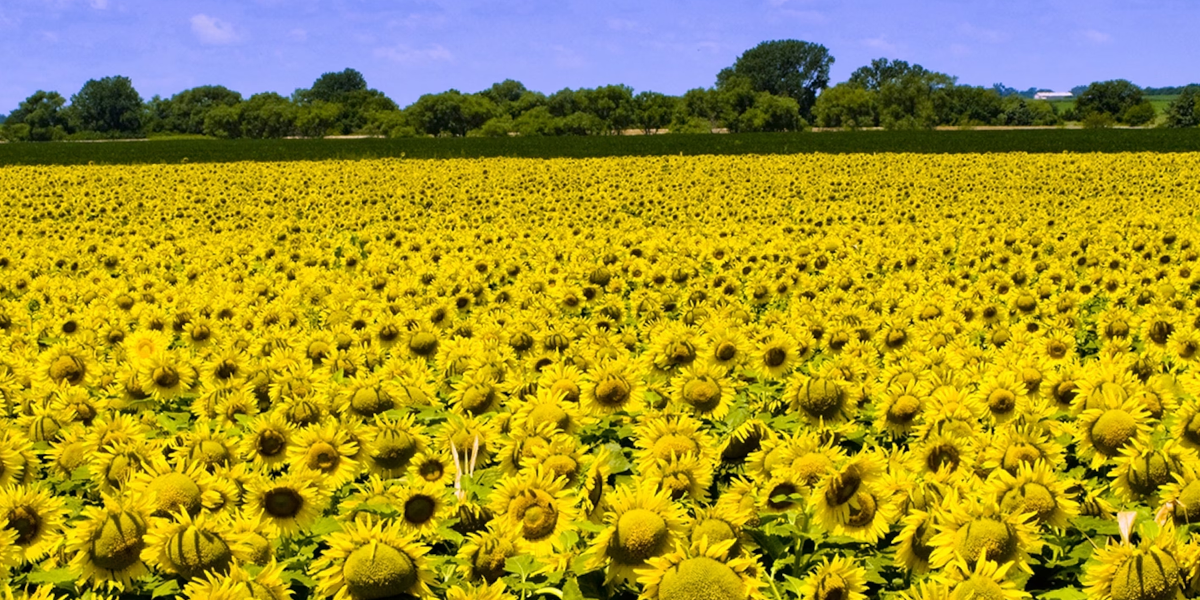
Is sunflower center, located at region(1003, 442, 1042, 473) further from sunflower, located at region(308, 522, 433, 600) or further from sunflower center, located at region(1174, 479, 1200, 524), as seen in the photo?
sunflower, located at region(308, 522, 433, 600)

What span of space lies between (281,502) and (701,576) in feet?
5.62

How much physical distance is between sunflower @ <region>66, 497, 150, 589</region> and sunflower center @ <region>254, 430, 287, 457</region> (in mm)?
912

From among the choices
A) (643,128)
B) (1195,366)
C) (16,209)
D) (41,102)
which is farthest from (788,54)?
(1195,366)

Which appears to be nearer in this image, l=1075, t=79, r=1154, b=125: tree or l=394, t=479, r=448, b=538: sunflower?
l=394, t=479, r=448, b=538: sunflower

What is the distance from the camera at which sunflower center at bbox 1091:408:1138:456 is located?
3.69 meters

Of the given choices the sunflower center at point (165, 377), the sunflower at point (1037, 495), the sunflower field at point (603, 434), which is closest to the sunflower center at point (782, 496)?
the sunflower field at point (603, 434)

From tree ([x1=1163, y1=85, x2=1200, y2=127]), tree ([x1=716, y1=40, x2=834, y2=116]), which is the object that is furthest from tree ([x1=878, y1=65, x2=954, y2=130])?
tree ([x1=716, y1=40, x2=834, y2=116])

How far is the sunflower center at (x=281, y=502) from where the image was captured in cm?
346

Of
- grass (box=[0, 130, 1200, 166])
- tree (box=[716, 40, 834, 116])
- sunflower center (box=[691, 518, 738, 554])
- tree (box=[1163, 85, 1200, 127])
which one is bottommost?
grass (box=[0, 130, 1200, 166])

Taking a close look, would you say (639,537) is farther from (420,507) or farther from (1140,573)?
(1140,573)

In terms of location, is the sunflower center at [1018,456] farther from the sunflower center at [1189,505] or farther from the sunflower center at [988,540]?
the sunflower center at [988,540]

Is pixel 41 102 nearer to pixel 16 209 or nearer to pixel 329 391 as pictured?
pixel 16 209

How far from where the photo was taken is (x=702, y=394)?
4422 mm

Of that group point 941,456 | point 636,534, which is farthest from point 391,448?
point 941,456
